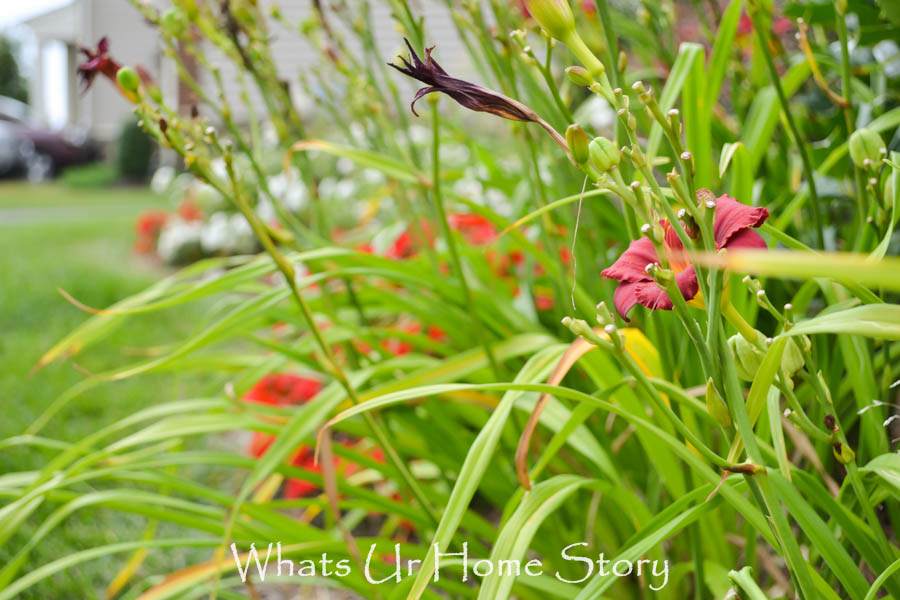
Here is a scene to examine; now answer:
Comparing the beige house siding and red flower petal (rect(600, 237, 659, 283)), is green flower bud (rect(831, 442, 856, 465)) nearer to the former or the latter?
red flower petal (rect(600, 237, 659, 283))

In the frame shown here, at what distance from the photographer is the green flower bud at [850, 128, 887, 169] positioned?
26.2 inches

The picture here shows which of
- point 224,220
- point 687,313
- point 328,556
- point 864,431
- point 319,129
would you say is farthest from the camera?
point 319,129

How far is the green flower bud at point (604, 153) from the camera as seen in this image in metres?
0.45

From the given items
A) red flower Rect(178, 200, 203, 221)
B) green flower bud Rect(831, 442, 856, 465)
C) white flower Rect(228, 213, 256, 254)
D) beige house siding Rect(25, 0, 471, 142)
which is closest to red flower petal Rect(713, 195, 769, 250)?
green flower bud Rect(831, 442, 856, 465)

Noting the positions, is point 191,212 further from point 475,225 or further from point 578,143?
point 578,143

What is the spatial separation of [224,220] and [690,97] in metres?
3.76

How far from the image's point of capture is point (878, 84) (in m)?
1.21

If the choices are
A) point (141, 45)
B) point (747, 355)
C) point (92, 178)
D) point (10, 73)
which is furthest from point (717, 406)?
point (10, 73)

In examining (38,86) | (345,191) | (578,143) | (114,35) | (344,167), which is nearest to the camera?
(578,143)

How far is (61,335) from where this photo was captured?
293 cm

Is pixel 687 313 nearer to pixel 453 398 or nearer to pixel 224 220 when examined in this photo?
pixel 453 398

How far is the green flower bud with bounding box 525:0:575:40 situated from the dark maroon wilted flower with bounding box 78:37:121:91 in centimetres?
60

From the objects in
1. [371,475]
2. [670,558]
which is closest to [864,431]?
[670,558]

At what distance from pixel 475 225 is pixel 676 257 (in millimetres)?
1556
